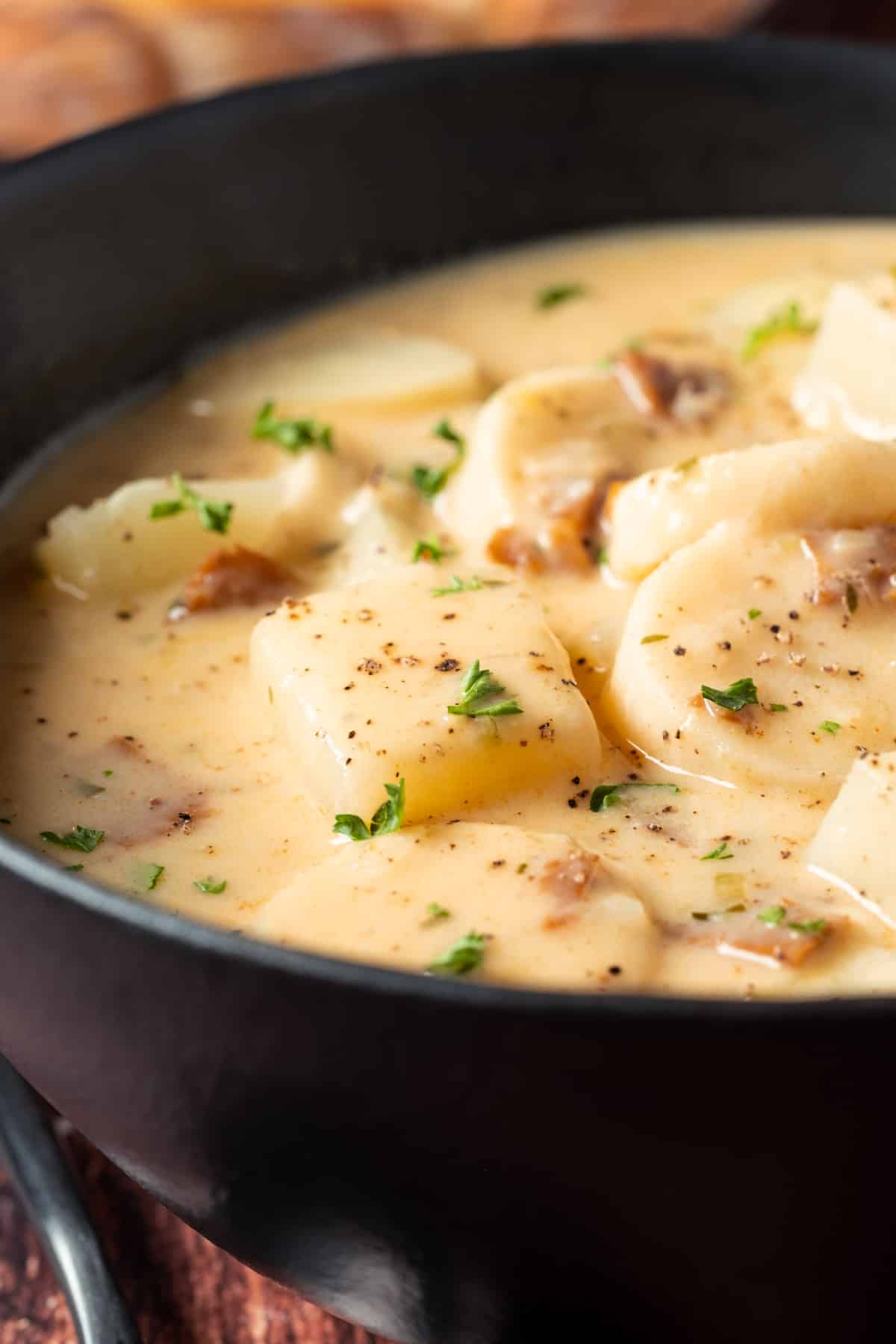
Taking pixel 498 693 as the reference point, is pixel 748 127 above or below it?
above

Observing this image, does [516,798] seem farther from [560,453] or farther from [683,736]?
[560,453]

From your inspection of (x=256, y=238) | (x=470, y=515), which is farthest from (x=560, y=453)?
(x=256, y=238)

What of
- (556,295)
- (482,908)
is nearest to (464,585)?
(482,908)

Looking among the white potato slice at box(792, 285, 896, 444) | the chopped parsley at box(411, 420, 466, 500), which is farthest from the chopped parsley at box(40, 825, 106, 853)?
the white potato slice at box(792, 285, 896, 444)

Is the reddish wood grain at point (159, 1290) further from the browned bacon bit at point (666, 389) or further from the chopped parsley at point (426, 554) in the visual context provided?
the browned bacon bit at point (666, 389)

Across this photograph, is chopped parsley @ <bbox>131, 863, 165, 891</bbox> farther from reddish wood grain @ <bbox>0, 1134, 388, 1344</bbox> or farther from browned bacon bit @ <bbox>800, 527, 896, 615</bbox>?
browned bacon bit @ <bbox>800, 527, 896, 615</bbox>

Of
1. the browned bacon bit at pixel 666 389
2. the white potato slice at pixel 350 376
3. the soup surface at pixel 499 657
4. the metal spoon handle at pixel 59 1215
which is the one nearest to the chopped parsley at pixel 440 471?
the soup surface at pixel 499 657

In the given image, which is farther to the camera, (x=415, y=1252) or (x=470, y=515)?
(x=470, y=515)
